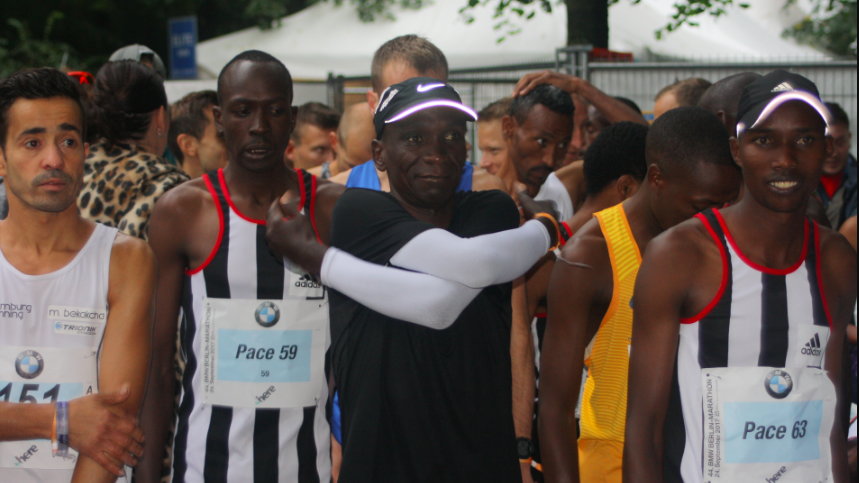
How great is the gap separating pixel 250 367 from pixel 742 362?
62.8 inches

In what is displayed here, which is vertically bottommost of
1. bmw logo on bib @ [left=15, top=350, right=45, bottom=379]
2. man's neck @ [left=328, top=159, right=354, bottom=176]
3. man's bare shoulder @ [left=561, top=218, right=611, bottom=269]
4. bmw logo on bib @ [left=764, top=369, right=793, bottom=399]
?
bmw logo on bib @ [left=764, top=369, right=793, bottom=399]

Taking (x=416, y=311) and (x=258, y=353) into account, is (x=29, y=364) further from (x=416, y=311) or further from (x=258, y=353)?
(x=416, y=311)

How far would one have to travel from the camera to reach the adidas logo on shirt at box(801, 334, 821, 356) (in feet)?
10.3

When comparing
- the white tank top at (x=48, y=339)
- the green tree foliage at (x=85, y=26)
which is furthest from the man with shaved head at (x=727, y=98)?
the green tree foliage at (x=85, y=26)

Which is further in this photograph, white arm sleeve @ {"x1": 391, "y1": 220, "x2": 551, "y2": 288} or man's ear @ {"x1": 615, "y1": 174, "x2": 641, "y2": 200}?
man's ear @ {"x1": 615, "y1": 174, "x2": 641, "y2": 200}

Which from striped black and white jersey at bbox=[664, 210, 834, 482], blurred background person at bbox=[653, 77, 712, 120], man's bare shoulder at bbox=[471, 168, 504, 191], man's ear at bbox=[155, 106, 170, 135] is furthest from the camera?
blurred background person at bbox=[653, 77, 712, 120]

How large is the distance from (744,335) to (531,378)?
1.02m

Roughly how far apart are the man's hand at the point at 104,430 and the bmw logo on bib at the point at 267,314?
2.10 ft

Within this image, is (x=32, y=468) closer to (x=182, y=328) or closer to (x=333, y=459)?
(x=182, y=328)

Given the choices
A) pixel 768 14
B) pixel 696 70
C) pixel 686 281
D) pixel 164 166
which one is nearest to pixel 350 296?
pixel 686 281

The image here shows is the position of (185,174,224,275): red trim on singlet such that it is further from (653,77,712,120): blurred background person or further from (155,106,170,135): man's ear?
(653,77,712,120): blurred background person

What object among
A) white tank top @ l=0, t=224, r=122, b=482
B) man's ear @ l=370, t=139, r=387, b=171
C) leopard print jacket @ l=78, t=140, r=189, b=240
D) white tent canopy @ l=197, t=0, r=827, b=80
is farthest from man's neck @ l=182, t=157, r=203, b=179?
white tent canopy @ l=197, t=0, r=827, b=80

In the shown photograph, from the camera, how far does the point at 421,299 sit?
2.93 metres

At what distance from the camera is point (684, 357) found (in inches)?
123
